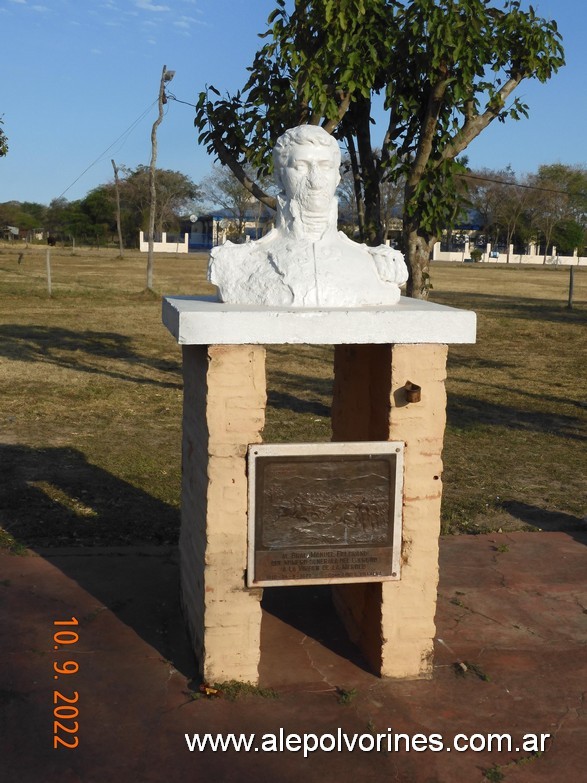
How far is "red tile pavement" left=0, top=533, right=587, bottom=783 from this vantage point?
353cm

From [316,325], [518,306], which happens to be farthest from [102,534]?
[518,306]

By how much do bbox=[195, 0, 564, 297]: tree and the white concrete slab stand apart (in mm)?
3143

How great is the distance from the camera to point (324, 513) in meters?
4.09

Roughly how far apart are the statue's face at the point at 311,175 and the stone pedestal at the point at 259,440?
2.12 feet

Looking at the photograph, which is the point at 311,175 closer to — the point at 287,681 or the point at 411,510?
the point at 411,510

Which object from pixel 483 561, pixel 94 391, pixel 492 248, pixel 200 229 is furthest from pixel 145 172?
pixel 483 561

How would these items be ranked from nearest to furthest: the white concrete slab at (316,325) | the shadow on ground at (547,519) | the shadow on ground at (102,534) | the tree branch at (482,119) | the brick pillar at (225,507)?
1. the white concrete slab at (316,325)
2. the brick pillar at (225,507)
3. the shadow on ground at (102,534)
4. the shadow on ground at (547,519)
5. the tree branch at (482,119)

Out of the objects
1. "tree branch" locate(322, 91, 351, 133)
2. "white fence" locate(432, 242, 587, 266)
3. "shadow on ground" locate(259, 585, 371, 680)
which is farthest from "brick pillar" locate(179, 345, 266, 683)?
"white fence" locate(432, 242, 587, 266)

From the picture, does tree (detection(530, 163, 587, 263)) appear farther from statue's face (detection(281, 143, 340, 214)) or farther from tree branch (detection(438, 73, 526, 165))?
statue's face (detection(281, 143, 340, 214))

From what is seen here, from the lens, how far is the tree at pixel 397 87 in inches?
262

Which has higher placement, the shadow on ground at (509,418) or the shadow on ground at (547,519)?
the shadow on ground at (509,418)

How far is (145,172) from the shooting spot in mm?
65688
